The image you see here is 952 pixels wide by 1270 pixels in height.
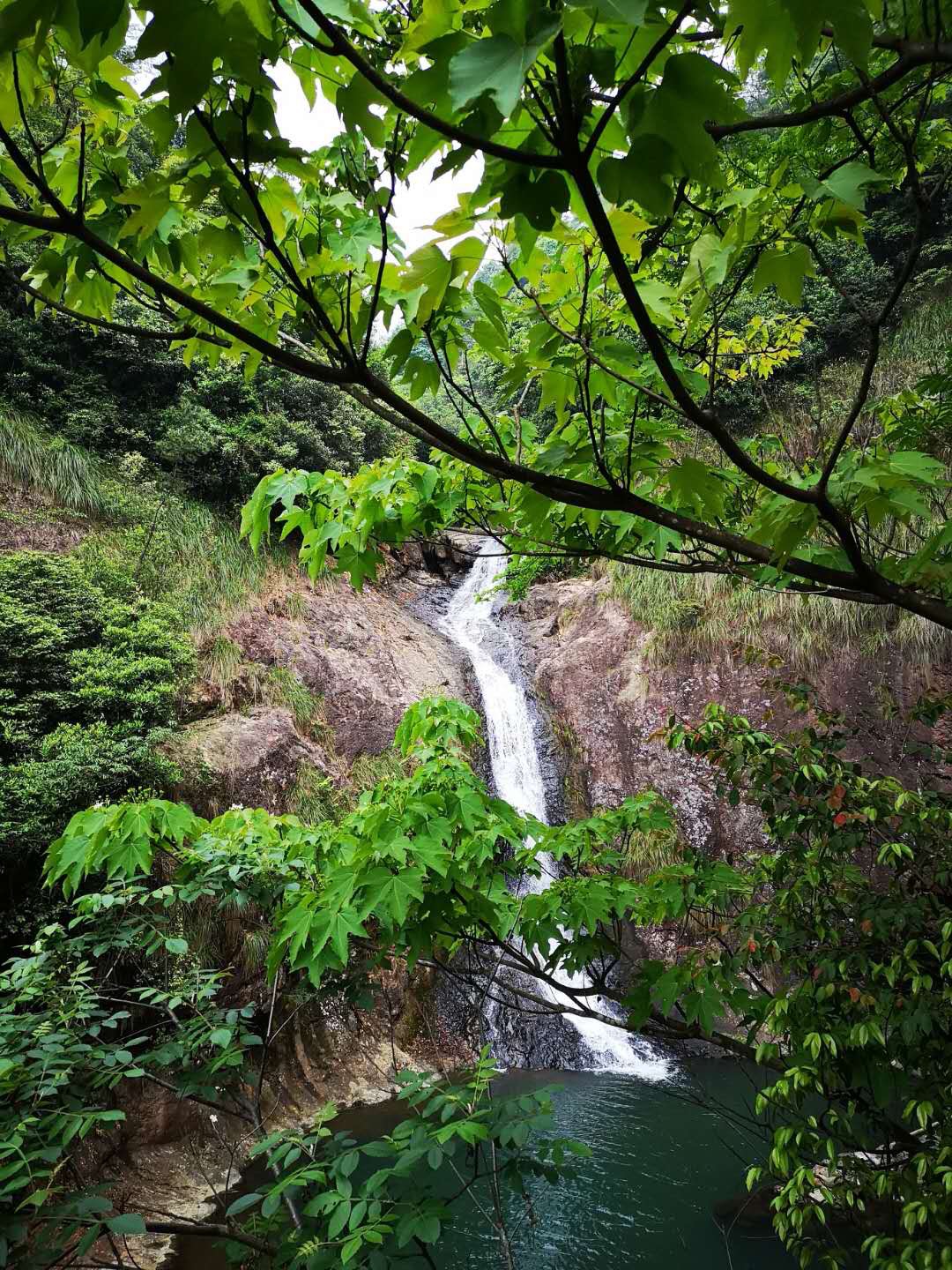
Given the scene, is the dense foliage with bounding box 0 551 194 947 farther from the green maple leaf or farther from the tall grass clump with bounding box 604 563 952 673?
the tall grass clump with bounding box 604 563 952 673

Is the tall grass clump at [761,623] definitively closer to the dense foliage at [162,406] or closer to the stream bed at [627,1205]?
the stream bed at [627,1205]

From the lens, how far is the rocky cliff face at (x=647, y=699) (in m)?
7.17

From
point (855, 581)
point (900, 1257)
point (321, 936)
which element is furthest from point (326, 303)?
point (900, 1257)

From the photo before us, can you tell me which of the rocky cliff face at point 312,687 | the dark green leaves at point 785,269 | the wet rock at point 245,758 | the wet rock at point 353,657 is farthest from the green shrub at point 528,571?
the wet rock at point 245,758

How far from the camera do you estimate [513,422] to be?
1.81m

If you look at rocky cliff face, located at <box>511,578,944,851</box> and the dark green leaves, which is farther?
rocky cliff face, located at <box>511,578,944,851</box>

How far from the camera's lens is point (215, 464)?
382 inches

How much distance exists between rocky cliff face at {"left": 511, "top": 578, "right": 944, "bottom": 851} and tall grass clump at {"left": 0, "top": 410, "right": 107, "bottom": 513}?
6.45m

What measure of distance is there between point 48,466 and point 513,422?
7.93 m

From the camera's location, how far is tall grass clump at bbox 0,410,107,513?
754 centimetres

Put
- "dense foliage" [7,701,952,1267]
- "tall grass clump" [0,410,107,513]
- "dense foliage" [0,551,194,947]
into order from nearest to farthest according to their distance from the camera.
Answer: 1. "dense foliage" [7,701,952,1267]
2. "dense foliage" [0,551,194,947]
3. "tall grass clump" [0,410,107,513]

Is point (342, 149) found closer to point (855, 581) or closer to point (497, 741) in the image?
point (855, 581)

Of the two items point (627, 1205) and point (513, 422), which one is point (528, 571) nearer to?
Answer: point (513, 422)

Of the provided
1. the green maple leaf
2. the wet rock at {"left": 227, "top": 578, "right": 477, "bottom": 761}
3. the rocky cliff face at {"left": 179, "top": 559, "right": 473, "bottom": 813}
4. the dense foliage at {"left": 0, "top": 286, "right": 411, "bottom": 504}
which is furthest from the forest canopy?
the dense foliage at {"left": 0, "top": 286, "right": 411, "bottom": 504}
